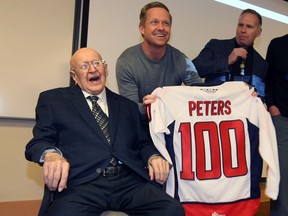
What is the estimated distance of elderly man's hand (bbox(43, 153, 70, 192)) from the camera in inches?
50.4

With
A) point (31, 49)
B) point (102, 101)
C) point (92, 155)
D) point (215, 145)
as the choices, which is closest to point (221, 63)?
point (215, 145)

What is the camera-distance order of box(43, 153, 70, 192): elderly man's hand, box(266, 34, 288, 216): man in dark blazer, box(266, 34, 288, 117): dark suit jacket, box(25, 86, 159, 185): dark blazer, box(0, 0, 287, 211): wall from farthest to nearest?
1. box(0, 0, 287, 211): wall
2. box(266, 34, 288, 117): dark suit jacket
3. box(266, 34, 288, 216): man in dark blazer
4. box(25, 86, 159, 185): dark blazer
5. box(43, 153, 70, 192): elderly man's hand

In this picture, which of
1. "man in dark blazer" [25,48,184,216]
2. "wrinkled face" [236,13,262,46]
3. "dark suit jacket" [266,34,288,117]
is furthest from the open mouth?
"dark suit jacket" [266,34,288,117]

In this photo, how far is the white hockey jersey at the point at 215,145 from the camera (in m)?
1.69

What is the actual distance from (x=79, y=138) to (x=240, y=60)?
49.6 inches

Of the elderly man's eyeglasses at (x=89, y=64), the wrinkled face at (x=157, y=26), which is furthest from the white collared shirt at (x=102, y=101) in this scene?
the wrinkled face at (x=157, y=26)

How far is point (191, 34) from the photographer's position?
291cm

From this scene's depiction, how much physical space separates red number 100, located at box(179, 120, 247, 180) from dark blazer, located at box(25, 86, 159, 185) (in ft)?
0.66

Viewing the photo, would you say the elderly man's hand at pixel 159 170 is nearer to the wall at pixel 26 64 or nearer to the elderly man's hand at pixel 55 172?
the elderly man's hand at pixel 55 172

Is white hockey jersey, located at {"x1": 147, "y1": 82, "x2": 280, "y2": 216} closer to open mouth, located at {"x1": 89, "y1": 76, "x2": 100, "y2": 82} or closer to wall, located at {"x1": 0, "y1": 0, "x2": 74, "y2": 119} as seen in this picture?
open mouth, located at {"x1": 89, "y1": 76, "x2": 100, "y2": 82}

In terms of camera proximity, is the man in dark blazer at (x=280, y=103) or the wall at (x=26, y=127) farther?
the wall at (x=26, y=127)

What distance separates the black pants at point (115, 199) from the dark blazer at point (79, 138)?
0.06 meters

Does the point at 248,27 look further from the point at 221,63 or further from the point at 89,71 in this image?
the point at 89,71

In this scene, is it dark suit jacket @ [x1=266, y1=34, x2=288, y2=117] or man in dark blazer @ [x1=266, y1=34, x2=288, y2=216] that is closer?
man in dark blazer @ [x1=266, y1=34, x2=288, y2=216]
